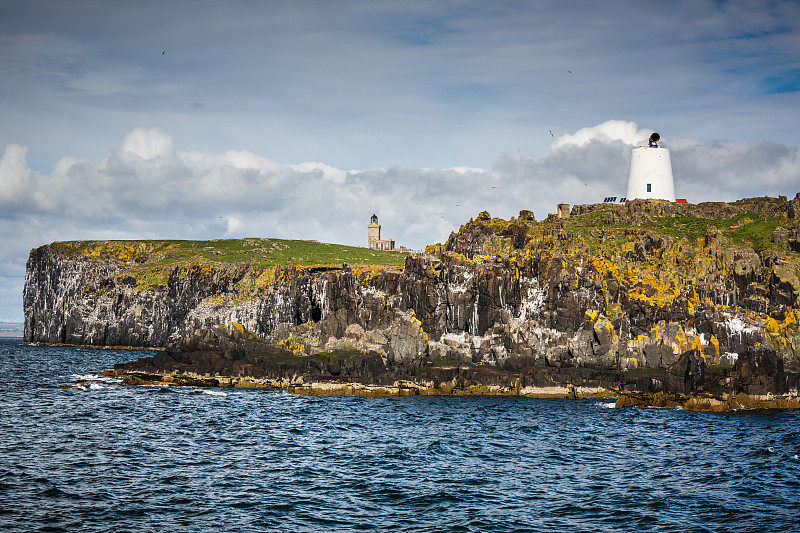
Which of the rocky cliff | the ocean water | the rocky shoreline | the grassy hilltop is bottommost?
the ocean water

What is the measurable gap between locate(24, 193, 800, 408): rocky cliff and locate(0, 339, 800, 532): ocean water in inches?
402

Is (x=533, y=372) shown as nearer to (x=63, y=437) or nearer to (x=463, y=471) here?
(x=463, y=471)

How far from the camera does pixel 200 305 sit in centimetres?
14288

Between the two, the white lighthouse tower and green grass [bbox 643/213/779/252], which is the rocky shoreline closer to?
green grass [bbox 643/213/779/252]

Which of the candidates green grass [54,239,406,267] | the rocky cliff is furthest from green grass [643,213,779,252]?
green grass [54,239,406,267]

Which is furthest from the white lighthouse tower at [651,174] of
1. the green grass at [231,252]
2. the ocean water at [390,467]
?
the green grass at [231,252]

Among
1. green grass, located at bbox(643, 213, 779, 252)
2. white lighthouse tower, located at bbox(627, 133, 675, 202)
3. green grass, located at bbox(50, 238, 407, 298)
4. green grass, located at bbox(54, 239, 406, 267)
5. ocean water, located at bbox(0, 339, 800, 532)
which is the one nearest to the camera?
ocean water, located at bbox(0, 339, 800, 532)

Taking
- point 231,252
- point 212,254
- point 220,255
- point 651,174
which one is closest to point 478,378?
point 651,174

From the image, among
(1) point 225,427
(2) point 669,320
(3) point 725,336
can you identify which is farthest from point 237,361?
(3) point 725,336

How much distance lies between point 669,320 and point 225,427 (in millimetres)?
48844

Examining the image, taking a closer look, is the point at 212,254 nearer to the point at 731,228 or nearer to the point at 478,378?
the point at 478,378

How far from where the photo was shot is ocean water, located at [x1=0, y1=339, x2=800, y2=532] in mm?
28984

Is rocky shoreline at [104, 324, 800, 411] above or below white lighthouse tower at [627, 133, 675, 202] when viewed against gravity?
below

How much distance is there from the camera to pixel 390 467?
38.3m
